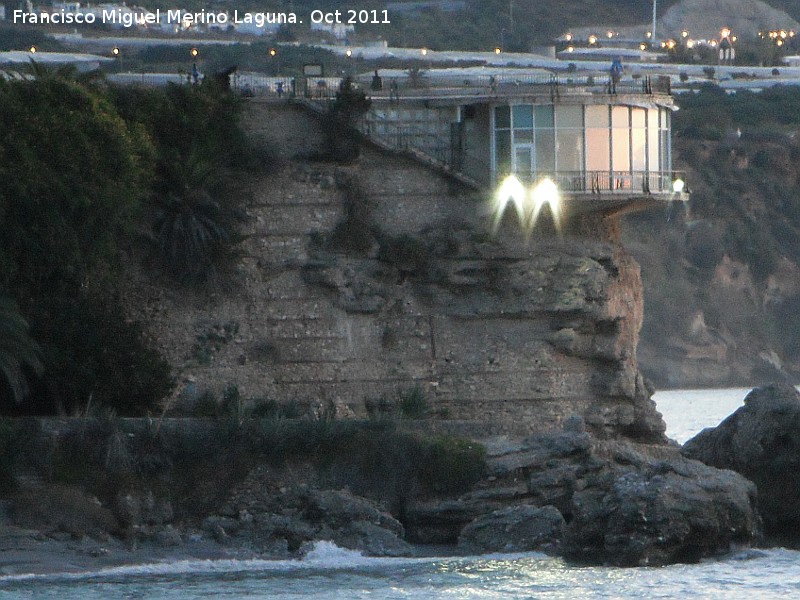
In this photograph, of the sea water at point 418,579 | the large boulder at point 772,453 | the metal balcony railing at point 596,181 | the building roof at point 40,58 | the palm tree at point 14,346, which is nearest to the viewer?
the sea water at point 418,579

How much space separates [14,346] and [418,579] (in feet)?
24.7

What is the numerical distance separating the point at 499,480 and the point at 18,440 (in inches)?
302

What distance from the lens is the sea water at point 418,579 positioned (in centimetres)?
3059

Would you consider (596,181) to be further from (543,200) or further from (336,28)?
(336,28)

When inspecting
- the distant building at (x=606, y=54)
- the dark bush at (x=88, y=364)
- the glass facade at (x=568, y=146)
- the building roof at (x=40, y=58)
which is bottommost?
the dark bush at (x=88, y=364)

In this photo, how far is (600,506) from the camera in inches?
1307

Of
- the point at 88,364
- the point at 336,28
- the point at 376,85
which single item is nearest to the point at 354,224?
the point at 376,85

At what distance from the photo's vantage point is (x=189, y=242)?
38781mm

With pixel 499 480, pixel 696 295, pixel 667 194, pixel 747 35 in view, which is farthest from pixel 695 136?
pixel 499 480

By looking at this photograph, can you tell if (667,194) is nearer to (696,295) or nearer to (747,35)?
(696,295)

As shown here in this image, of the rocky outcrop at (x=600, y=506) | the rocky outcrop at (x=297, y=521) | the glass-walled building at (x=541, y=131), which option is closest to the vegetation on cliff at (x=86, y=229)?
the rocky outcrop at (x=297, y=521)

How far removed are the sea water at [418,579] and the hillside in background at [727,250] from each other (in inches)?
2342

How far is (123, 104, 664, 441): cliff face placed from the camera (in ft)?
128

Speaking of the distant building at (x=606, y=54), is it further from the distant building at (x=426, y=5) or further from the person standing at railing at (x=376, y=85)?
the person standing at railing at (x=376, y=85)
